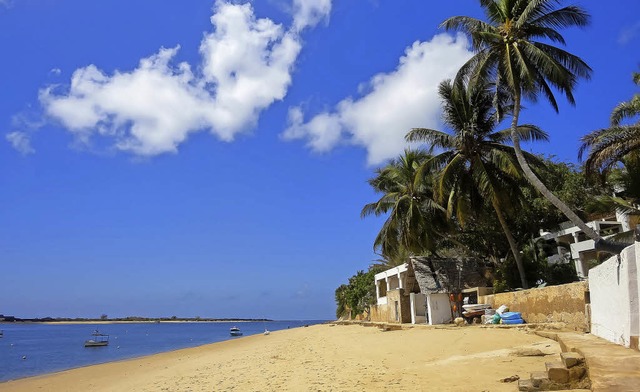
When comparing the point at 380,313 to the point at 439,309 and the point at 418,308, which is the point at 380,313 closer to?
the point at 418,308

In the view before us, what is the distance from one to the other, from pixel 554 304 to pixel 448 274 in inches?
501

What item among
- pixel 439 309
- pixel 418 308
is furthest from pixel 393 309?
pixel 439 309

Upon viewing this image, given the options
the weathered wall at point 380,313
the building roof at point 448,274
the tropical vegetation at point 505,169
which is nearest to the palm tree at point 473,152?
the tropical vegetation at point 505,169

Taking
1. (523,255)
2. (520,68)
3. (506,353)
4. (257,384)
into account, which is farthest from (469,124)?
(257,384)

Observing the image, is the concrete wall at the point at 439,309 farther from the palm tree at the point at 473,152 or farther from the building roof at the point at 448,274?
the palm tree at the point at 473,152

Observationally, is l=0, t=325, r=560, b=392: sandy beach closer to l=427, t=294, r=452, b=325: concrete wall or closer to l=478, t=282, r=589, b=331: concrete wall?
l=478, t=282, r=589, b=331: concrete wall

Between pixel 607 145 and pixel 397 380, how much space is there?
11.5 metres

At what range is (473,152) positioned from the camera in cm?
2631

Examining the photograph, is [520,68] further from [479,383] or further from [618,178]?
[479,383]

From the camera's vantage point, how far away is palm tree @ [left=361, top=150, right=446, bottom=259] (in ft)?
103

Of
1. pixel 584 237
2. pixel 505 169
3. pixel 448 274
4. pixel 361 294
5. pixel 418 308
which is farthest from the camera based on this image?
pixel 361 294

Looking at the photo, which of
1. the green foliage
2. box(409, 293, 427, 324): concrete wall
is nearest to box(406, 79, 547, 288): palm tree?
box(409, 293, 427, 324): concrete wall

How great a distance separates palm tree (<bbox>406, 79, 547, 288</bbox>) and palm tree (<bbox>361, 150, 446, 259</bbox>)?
3.52m

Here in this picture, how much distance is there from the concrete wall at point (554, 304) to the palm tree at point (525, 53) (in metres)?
3.23
